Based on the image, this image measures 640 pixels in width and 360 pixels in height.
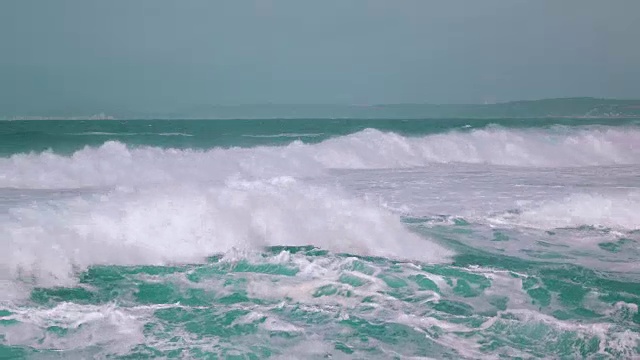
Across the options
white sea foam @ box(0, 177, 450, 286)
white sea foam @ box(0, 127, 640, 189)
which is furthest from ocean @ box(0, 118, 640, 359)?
white sea foam @ box(0, 127, 640, 189)

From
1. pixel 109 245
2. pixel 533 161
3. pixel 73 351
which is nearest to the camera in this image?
pixel 73 351

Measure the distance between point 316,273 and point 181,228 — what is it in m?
3.15

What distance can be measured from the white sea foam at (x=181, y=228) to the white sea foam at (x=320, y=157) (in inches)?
274

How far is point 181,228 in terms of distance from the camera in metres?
11.2

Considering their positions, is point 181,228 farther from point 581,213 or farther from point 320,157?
point 320,157

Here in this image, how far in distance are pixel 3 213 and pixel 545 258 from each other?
10.1m

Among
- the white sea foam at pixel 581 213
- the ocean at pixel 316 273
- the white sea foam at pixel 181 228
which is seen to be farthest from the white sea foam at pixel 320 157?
the white sea foam at pixel 581 213

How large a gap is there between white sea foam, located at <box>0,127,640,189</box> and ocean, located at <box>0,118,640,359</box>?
6.71ft

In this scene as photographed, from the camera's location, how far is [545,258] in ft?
34.7

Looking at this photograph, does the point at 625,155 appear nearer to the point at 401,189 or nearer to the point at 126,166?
the point at 401,189

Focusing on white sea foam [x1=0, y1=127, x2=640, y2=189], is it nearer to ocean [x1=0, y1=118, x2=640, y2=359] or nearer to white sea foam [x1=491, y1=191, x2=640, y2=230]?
ocean [x1=0, y1=118, x2=640, y2=359]

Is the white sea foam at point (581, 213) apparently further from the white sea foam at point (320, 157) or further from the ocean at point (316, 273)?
the white sea foam at point (320, 157)

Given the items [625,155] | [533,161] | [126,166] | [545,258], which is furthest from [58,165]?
[625,155]

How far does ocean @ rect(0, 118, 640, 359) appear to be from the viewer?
676cm
